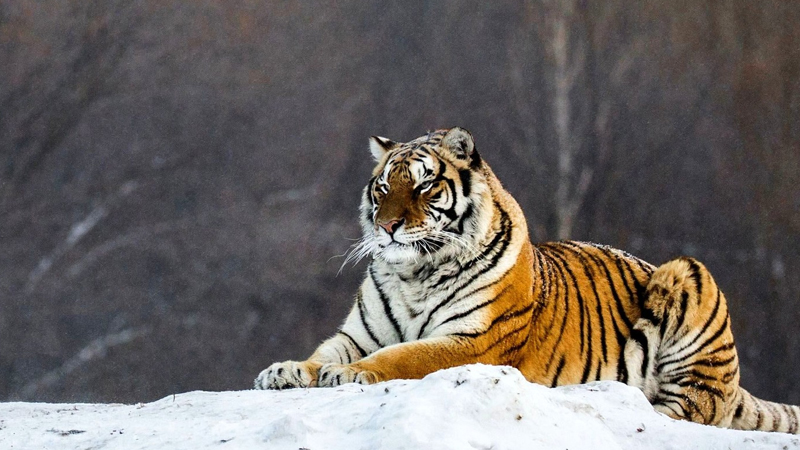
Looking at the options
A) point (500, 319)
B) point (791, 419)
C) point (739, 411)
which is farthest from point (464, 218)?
point (791, 419)

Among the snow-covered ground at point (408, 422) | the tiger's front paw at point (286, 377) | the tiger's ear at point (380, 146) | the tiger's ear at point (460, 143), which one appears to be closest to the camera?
the snow-covered ground at point (408, 422)

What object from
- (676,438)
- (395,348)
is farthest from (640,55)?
(676,438)

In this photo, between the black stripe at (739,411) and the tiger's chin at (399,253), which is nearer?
the tiger's chin at (399,253)

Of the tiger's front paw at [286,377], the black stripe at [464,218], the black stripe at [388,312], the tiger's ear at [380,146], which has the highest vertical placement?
the tiger's ear at [380,146]

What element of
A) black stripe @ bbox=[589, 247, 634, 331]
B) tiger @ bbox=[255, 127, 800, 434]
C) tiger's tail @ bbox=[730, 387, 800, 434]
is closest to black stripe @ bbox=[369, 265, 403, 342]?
tiger @ bbox=[255, 127, 800, 434]

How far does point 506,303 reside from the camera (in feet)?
14.8

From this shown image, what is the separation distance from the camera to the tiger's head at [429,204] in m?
4.53

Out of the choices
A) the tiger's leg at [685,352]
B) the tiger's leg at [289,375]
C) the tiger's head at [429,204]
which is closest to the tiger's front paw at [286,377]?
the tiger's leg at [289,375]

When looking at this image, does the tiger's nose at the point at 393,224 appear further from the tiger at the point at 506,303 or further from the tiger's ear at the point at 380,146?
the tiger's ear at the point at 380,146

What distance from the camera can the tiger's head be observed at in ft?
14.9

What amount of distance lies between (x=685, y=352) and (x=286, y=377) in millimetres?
1779

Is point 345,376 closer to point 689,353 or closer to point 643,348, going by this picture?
point 643,348

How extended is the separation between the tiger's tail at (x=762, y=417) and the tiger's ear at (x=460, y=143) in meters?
1.60

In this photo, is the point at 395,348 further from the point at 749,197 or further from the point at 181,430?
the point at 749,197
